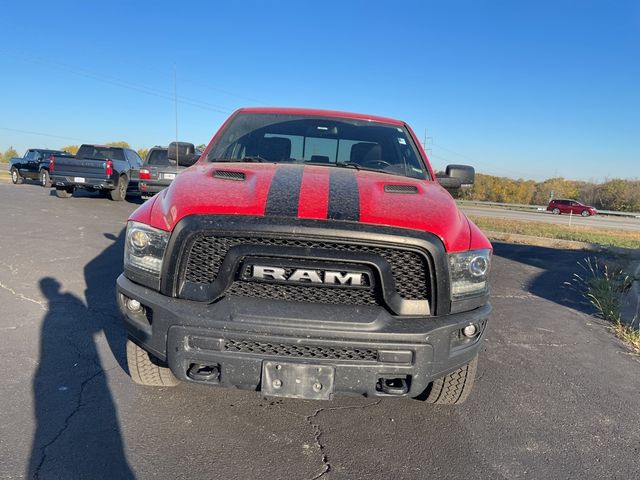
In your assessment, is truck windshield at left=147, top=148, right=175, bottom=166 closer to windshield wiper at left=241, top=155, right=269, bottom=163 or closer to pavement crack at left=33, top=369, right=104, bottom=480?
windshield wiper at left=241, top=155, right=269, bottom=163

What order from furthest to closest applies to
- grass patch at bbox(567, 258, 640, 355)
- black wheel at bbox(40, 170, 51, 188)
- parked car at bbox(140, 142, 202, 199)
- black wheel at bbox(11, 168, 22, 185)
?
1. black wheel at bbox(11, 168, 22, 185)
2. black wheel at bbox(40, 170, 51, 188)
3. parked car at bbox(140, 142, 202, 199)
4. grass patch at bbox(567, 258, 640, 355)

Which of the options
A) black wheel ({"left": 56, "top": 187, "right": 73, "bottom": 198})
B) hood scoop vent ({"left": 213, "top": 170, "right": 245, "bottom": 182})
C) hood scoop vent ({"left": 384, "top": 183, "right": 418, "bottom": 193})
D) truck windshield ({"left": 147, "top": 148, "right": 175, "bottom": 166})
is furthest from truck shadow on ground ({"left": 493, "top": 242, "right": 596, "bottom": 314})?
black wheel ({"left": 56, "top": 187, "right": 73, "bottom": 198})

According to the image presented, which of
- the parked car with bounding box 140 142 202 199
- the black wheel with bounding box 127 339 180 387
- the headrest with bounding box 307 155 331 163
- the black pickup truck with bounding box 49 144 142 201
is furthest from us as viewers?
the black pickup truck with bounding box 49 144 142 201

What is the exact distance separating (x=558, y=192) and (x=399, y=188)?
70.0m

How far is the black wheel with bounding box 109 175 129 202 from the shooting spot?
593 inches

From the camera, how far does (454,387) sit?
9.71 ft

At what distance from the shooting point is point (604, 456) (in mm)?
2650

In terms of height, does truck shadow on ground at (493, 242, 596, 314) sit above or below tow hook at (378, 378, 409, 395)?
below

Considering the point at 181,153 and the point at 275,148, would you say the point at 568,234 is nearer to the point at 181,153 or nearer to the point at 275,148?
the point at 275,148

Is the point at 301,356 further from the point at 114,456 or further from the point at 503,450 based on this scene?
the point at 503,450

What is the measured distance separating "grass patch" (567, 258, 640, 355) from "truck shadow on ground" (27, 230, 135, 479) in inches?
183

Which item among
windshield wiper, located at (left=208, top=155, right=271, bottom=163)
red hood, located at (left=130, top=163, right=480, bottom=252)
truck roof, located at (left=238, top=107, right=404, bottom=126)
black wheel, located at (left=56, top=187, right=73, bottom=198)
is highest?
truck roof, located at (left=238, top=107, right=404, bottom=126)

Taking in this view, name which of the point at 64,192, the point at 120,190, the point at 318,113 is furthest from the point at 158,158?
the point at 318,113

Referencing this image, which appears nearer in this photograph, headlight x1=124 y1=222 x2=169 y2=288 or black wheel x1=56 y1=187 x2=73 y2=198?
headlight x1=124 y1=222 x2=169 y2=288
